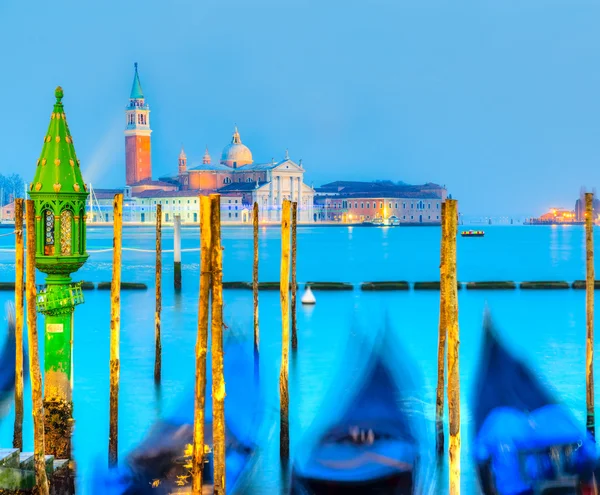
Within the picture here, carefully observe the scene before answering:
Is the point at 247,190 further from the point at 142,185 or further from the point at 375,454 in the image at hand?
the point at 375,454

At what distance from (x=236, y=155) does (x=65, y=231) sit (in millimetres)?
89617

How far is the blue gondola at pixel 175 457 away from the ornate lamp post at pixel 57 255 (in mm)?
468

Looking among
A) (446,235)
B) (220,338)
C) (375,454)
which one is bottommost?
(375,454)

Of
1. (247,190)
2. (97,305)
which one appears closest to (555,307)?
(97,305)

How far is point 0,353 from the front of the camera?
837 cm

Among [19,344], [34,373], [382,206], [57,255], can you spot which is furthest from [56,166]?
[382,206]

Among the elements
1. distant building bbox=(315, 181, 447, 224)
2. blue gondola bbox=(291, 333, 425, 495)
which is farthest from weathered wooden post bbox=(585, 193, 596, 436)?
distant building bbox=(315, 181, 447, 224)

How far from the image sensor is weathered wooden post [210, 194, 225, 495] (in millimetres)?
5098

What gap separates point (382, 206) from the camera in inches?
3969

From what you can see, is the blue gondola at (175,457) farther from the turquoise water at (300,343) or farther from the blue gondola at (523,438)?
the blue gondola at (523,438)

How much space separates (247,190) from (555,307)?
67880 millimetres

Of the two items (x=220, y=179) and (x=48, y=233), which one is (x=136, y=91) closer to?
(x=220, y=179)

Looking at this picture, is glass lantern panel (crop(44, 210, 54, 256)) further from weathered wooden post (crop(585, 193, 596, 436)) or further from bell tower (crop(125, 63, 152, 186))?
bell tower (crop(125, 63, 152, 186))

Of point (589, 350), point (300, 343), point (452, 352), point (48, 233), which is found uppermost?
point (48, 233)
